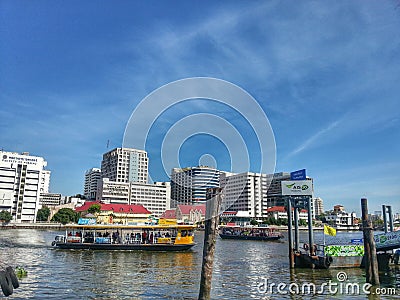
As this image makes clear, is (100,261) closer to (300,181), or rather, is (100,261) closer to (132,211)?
(300,181)

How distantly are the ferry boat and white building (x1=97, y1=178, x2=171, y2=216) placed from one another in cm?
11902

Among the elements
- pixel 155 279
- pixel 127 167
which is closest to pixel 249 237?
pixel 155 279

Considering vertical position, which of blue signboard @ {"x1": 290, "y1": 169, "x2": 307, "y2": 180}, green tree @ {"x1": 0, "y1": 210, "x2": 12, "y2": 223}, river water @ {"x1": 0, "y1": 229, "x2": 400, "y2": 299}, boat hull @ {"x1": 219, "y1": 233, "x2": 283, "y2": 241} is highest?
blue signboard @ {"x1": 290, "y1": 169, "x2": 307, "y2": 180}

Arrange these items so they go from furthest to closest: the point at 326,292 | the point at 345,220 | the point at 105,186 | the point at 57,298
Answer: the point at 345,220
the point at 105,186
the point at 326,292
the point at 57,298

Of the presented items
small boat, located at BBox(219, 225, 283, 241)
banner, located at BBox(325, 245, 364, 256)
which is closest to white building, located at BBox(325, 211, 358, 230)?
small boat, located at BBox(219, 225, 283, 241)

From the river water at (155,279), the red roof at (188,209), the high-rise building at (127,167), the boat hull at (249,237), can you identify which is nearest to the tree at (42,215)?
the red roof at (188,209)

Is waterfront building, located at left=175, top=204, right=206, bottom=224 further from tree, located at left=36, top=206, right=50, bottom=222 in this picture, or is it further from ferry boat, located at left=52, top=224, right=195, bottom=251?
ferry boat, located at left=52, top=224, right=195, bottom=251

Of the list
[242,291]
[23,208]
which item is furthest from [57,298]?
[23,208]

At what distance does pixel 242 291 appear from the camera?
21.5 meters

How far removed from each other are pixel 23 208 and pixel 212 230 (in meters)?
125

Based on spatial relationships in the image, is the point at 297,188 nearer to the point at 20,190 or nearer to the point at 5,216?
the point at 5,216

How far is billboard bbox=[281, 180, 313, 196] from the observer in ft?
107

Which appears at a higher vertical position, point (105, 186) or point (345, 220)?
point (105, 186)

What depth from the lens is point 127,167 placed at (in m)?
193
